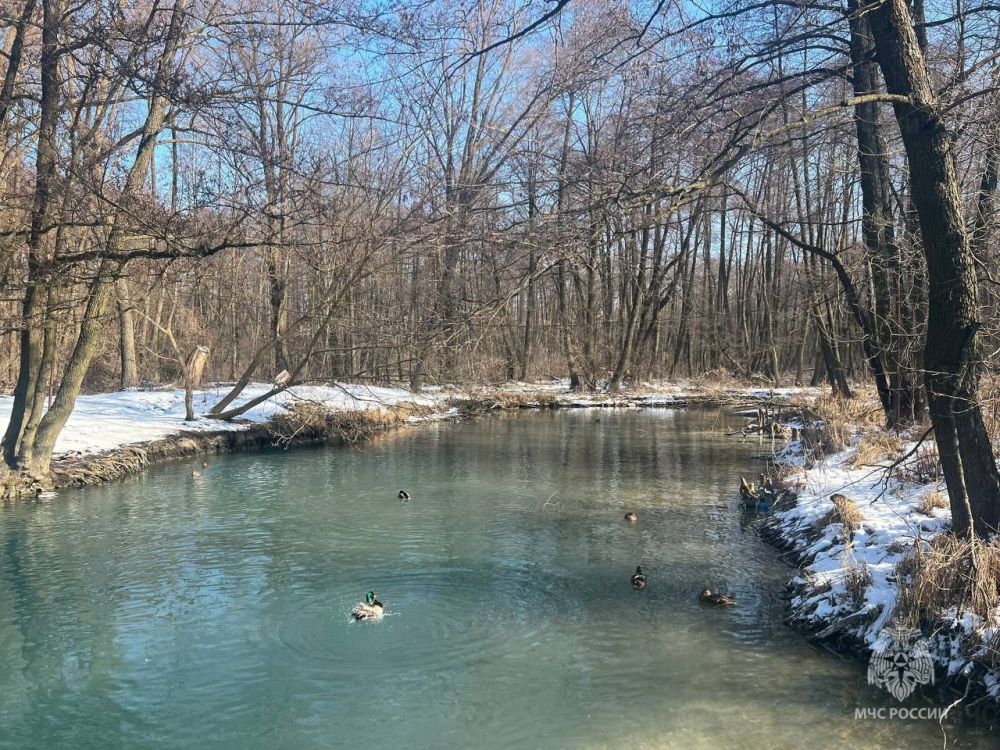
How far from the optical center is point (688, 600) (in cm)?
710

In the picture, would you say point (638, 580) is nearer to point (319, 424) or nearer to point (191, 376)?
point (319, 424)

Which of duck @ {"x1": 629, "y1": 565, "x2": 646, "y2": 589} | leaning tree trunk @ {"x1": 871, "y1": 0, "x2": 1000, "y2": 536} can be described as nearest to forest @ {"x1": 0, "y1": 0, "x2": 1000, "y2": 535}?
leaning tree trunk @ {"x1": 871, "y1": 0, "x2": 1000, "y2": 536}

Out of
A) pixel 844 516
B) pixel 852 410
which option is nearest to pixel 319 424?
pixel 852 410

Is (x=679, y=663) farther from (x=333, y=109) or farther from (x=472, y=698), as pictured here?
(x=333, y=109)

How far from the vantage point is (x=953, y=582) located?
5.39 meters

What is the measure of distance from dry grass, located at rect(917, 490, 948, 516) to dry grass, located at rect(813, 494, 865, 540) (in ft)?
1.94

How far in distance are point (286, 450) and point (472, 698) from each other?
12787 mm

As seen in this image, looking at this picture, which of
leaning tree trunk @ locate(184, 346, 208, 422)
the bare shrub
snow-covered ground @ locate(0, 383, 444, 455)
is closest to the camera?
the bare shrub

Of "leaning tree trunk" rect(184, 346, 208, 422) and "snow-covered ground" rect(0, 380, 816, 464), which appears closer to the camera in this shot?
"snow-covered ground" rect(0, 380, 816, 464)

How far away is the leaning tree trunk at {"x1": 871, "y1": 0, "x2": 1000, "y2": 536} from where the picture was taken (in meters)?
5.55

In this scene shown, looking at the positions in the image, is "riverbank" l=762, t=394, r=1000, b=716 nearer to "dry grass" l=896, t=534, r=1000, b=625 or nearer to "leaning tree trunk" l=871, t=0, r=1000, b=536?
"dry grass" l=896, t=534, r=1000, b=625

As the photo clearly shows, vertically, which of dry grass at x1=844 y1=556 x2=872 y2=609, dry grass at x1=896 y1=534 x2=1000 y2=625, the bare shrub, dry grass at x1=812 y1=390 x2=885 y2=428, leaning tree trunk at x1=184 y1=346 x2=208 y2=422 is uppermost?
leaning tree trunk at x1=184 y1=346 x2=208 y2=422

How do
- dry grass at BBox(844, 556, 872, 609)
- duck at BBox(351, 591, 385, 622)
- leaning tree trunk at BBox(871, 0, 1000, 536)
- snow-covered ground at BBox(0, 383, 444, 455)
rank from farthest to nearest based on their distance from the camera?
snow-covered ground at BBox(0, 383, 444, 455), duck at BBox(351, 591, 385, 622), dry grass at BBox(844, 556, 872, 609), leaning tree trunk at BBox(871, 0, 1000, 536)

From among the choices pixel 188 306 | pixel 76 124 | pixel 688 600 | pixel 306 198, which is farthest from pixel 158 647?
pixel 188 306
